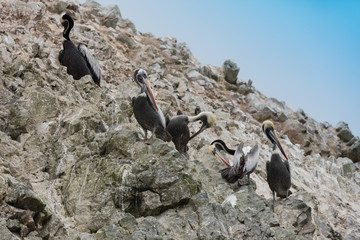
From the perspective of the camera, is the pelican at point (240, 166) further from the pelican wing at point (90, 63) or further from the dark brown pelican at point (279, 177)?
the pelican wing at point (90, 63)

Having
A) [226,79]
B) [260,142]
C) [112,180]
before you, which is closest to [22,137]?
[112,180]

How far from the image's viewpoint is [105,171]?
910cm

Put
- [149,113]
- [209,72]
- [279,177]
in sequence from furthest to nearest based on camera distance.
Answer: [209,72] < [279,177] < [149,113]

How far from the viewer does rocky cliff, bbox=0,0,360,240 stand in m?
7.88

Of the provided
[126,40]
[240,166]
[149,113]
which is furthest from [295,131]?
[149,113]

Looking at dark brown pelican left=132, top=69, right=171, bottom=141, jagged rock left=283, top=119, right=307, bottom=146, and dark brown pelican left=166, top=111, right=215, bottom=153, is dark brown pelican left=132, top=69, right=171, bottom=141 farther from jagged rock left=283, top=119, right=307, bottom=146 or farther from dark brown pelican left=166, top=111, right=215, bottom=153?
jagged rock left=283, top=119, right=307, bottom=146

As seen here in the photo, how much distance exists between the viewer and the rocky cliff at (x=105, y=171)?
7879mm

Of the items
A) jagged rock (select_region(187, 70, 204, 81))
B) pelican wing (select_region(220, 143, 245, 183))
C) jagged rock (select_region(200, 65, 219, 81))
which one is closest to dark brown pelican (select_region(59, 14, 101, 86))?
pelican wing (select_region(220, 143, 245, 183))

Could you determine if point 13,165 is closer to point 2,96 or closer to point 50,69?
point 2,96

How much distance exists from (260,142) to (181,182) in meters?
9.72

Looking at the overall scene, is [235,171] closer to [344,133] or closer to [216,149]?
[216,149]

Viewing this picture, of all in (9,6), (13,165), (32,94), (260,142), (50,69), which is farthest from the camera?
(260,142)

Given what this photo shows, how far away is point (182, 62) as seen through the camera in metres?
21.8

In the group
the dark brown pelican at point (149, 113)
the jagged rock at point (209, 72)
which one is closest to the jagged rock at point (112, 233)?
the dark brown pelican at point (149, 113)
